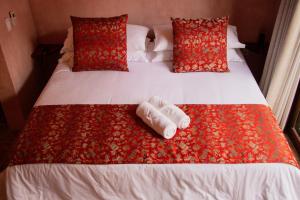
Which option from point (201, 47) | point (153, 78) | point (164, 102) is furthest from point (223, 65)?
point (164, 102)

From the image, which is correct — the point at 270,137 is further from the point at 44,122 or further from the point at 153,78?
the point at 44,122

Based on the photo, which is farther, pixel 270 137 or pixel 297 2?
pixel 297 2

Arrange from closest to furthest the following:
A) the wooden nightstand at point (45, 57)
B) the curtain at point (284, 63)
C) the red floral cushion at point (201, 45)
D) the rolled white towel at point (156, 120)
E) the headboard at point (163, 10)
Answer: the rolled white towel at point (156, 120) < the curtain at point (284, 63) < the red floral cushion at point (201, 45) < the headboard at point (163, 10) < the wooden nightstand at point (45, 57)

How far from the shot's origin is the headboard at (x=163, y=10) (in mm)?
2762

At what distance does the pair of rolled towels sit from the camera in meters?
1.73

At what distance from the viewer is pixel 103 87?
2262 mm

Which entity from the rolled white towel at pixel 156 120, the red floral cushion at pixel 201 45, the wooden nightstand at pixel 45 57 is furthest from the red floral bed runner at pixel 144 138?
the wooden nightstand at pixel 45 57

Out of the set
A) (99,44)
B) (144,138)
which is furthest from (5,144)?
(144,138)

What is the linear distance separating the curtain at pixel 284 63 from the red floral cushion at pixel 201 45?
0.38 meters

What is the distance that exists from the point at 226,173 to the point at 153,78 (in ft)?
3.41

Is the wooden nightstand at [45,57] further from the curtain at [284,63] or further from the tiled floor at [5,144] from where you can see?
the curtain at [284,63]

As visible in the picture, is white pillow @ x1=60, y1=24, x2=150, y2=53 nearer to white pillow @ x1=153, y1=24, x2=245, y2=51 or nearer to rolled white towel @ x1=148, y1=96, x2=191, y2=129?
white pillow @ x1=153, y1=24, x2=245, y2=51

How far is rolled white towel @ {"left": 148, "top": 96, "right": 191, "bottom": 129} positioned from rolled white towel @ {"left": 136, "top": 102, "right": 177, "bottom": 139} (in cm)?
4

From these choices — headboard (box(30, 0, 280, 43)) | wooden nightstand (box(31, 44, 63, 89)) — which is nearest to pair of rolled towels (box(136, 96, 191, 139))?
headboard (box(30, 0, 280, 43))
